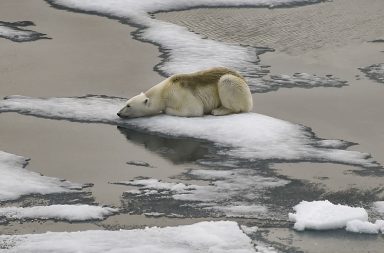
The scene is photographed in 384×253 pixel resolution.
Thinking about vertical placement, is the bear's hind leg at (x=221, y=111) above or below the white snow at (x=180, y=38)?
below

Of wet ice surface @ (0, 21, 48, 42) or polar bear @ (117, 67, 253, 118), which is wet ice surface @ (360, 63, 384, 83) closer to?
polar bear @ (117, 67, 253, 118)

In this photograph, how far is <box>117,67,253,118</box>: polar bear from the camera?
11750mm

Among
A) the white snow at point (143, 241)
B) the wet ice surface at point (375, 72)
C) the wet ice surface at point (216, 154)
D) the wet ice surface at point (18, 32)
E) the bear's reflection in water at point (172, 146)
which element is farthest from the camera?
the wet ice surface at point (18, 32)

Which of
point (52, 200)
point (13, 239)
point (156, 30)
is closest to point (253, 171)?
point (52, 200)

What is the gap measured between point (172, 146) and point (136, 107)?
43.2 inches

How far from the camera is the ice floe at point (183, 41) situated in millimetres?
14125

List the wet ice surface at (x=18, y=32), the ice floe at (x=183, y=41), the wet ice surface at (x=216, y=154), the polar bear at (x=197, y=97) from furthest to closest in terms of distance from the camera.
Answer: the wet ice surface at (x=18, y=32) → the ice floe at (x=183, y=41) → the polar bear at (x=197, y=97) → the wet ice surface at (x=216, y=154)

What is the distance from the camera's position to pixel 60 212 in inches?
348

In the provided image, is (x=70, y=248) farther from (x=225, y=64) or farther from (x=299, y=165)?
(x=225, y=64)

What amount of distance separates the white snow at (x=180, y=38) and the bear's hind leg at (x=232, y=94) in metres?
1.71

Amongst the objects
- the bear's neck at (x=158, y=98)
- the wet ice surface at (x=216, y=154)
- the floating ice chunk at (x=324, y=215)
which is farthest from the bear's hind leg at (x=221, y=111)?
the floating ice chunk at (x=324, y=215)

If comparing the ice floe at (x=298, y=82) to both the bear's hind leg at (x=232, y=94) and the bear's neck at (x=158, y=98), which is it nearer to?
the bear's hind leg at (x=232, y=94)

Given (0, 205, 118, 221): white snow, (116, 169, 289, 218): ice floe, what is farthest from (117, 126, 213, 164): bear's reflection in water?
(0, 205, 118, 221): white snow

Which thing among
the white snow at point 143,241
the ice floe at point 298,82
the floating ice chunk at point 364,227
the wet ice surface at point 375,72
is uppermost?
the wet ice surface at point 375,72
